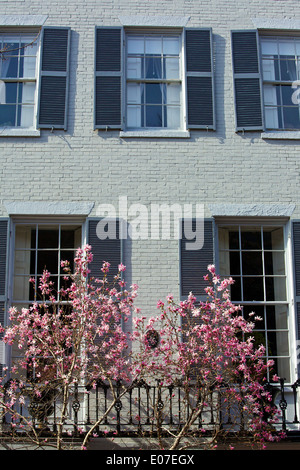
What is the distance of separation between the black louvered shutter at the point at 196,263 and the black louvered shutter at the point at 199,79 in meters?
1.73

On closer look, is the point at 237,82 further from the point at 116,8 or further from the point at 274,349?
the point at 274,349

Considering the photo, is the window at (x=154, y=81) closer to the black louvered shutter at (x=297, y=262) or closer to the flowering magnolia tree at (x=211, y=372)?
the black louvered shutter at (x=297, y=262)

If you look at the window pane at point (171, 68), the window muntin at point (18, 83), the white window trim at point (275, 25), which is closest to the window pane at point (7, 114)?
the window muntin at point (18, 83)

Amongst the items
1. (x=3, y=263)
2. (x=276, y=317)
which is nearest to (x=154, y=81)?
(x=3, y=263)

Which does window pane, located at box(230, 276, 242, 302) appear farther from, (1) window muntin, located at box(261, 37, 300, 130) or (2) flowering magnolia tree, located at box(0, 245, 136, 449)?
(1) window muntin, located at box(261, 37, 300, 130)

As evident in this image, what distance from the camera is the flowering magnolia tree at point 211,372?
311 inches

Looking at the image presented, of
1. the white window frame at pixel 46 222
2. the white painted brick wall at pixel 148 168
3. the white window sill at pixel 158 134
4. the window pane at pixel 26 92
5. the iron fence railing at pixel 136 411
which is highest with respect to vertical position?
the window pane at pixel 26 92

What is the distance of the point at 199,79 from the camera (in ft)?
33.5

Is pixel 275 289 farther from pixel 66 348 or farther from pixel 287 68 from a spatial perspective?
pixel 287 68

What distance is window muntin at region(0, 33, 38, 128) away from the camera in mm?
10234

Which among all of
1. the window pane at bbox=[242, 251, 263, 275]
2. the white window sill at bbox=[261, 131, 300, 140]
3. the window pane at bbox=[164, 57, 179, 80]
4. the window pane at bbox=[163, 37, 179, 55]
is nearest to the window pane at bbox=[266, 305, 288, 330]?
the window pane at bbox=[242, 251, 263, 275]

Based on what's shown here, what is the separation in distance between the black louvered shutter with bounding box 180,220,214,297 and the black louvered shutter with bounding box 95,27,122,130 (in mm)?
2189

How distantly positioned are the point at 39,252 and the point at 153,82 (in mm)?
3435

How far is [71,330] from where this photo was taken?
27.1 feet
